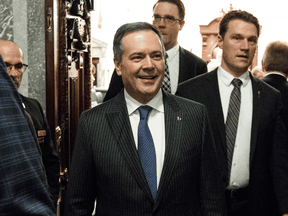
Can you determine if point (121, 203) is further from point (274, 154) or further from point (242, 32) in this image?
point (242, 32)

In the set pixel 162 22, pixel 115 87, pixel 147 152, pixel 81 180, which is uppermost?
pixel 162 22

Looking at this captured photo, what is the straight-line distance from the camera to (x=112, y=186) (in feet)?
5.41

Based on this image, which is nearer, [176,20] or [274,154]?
[274,154]

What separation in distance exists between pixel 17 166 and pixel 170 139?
3.20ft

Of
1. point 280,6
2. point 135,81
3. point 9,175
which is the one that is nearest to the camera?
point 9,175

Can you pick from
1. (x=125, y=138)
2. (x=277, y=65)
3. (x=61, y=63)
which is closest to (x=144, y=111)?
(x=125, y=138)

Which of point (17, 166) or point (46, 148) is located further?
point (46, 148)

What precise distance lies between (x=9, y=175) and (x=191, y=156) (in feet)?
3.39

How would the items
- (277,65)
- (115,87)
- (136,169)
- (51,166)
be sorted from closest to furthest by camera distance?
(136,169) → (51,166) → (115,87) → (277,65)

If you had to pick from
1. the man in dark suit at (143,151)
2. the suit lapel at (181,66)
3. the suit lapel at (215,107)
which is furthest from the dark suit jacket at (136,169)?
the suit lapel at (181,66)

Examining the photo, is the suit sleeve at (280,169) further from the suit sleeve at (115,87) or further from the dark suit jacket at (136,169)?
the suit sleeve at (115,87)

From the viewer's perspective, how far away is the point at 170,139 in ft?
5.60

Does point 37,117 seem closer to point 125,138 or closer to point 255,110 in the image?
point 125,138

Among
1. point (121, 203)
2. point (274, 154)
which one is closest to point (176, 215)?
point (121, 203)
